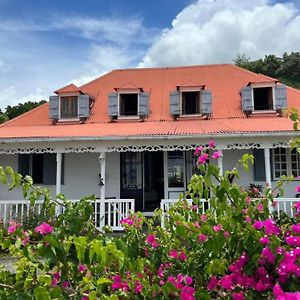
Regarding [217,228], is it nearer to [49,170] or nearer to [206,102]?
[49,170]

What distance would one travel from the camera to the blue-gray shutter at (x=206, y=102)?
1405 centimetres

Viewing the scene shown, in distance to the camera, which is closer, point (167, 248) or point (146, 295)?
point (146, 295)

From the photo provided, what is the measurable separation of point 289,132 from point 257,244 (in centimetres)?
900

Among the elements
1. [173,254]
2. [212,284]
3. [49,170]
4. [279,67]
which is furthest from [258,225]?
[279,67]

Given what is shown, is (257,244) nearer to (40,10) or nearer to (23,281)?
(23,281)

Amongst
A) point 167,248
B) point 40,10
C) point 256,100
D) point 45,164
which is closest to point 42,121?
point 45,164

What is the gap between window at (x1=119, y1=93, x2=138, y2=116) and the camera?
47.9 ft

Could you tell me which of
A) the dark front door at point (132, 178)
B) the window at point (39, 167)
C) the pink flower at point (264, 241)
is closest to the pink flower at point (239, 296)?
the pink flower at point (264, 241)

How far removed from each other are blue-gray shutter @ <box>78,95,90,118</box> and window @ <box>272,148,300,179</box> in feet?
23.7

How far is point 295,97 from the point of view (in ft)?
49.8

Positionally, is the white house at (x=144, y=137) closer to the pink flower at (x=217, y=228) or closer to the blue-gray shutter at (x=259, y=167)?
the blue-gray shutter at (x=259, y=167)

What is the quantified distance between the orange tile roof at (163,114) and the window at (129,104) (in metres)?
0.51

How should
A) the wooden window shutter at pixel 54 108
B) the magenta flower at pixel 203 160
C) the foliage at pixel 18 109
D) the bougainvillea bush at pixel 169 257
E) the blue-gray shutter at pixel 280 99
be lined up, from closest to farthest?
the bougainvillea bush at pixel 169 257, the magenta flower at pixel 203 160, the blue-gray shutter at pixel 280 99, the wooden window shutter at pixel 54 108, the foliage at pixel 18 109

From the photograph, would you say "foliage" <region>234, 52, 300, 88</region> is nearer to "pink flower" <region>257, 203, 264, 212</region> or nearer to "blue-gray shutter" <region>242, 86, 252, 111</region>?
"blue-gray shutter" <region>242, 86, 252, 111</region>
